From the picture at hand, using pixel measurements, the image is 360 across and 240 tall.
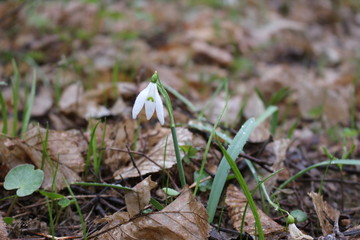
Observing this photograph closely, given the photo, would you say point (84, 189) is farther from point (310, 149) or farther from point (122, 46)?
point (122, 46)

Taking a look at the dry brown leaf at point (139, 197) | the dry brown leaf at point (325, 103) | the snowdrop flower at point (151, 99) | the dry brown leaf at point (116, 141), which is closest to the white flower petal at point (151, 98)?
the snowdrop flower at point (151, 99)

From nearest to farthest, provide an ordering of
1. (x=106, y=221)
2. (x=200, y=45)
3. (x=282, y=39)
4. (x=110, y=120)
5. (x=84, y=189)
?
1. (x=106, y=221)
2. (x=84, y=189)
3. (x=110, y=120)
4. (x=200, y=45)
5. (x=282, y=39)

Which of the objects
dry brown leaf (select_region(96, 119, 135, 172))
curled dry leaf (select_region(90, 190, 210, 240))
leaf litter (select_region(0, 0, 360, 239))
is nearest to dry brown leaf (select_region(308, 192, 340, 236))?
leaf litter (select_region(0, 0, 360, 239))

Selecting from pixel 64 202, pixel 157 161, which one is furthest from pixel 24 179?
pixel 157 161

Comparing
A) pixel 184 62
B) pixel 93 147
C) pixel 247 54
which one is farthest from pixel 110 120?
pixel 247 54

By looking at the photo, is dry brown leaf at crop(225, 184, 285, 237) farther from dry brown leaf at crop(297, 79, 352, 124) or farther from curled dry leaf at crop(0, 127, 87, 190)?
dry brown leaf at crop(297, 79, 352, 124)

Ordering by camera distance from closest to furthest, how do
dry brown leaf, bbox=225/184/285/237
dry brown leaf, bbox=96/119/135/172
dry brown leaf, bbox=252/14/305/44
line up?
dry brown leaf, bbox=225/184/285/237
dry brown leaf, bbox=96/119/135/172
dry brown leaf, bbox=252/14/305/44
